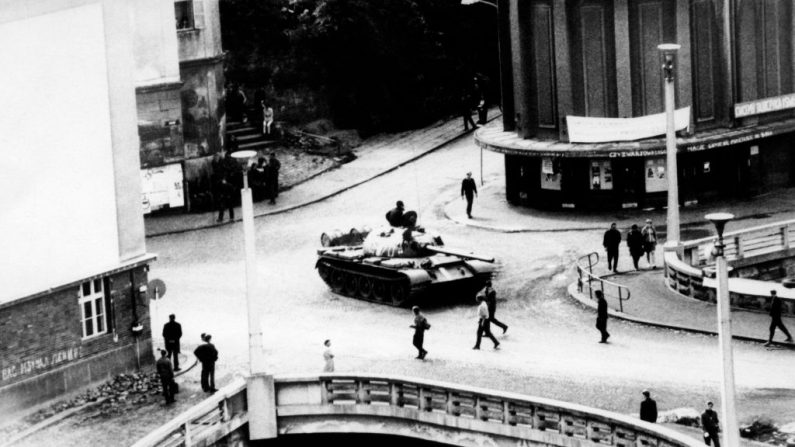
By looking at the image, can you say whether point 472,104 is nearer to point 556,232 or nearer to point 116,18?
point 556,232

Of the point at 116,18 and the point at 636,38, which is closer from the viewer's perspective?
the point at 116,18

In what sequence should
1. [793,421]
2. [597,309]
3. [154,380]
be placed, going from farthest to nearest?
[597,309]
[154,380]
[793,421]

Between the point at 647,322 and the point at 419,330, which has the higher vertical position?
the point at 419,330

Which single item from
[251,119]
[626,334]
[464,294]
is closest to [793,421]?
[626,334]

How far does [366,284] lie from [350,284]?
2.16 ft

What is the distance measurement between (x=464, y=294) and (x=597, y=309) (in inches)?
174

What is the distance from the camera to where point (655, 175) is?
54000 mm

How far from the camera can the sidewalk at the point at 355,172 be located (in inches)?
2227

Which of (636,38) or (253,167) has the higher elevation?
(636,38)

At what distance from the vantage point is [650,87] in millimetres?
54375

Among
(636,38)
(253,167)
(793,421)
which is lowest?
(793,421)

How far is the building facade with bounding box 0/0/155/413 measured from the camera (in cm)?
3534

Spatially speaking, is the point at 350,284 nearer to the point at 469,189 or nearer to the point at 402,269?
the point at 402,269

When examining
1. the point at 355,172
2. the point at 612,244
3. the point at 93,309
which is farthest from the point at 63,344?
the point at 355,172
